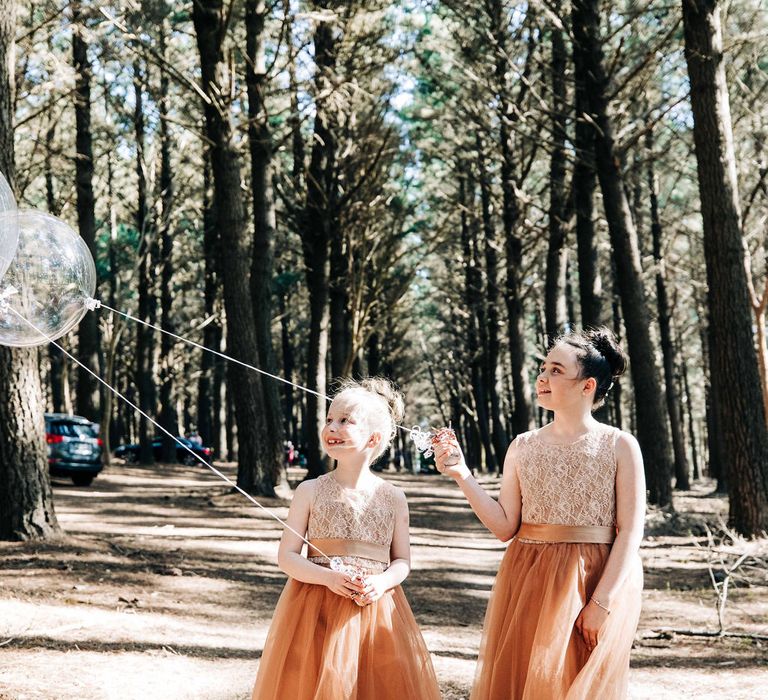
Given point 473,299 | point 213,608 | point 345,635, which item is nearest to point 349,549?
point 345,635

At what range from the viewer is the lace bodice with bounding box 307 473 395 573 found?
394cm

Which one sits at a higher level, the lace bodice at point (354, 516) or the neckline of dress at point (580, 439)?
the neckline of dress at point (580, 439)

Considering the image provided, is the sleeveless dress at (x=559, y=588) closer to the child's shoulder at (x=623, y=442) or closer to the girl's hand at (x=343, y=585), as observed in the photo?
the child's shoulder at (x=623, y=442)

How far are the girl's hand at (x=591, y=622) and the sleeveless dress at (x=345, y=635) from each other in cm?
62

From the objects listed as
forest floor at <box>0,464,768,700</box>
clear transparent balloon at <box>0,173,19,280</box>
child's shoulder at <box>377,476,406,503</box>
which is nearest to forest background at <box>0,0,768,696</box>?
forest floor at <box>0,464,768,700</box>

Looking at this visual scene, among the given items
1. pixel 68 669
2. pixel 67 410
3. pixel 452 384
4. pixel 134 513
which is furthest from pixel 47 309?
pixel 452 384

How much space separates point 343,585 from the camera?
12.2 ft

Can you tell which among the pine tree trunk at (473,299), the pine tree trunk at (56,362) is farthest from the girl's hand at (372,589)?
the pine tree trunk at (473,299)

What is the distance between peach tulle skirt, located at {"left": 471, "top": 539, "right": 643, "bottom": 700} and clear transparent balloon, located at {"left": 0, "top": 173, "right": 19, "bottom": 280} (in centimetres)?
243

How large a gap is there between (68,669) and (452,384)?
47.1 metres

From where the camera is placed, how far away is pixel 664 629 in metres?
7.58

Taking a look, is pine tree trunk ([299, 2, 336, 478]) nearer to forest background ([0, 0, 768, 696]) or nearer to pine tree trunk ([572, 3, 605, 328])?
forest background ([0, 0, 768, 696])

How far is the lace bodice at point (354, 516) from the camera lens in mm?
3938

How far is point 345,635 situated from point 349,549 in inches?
14.0
